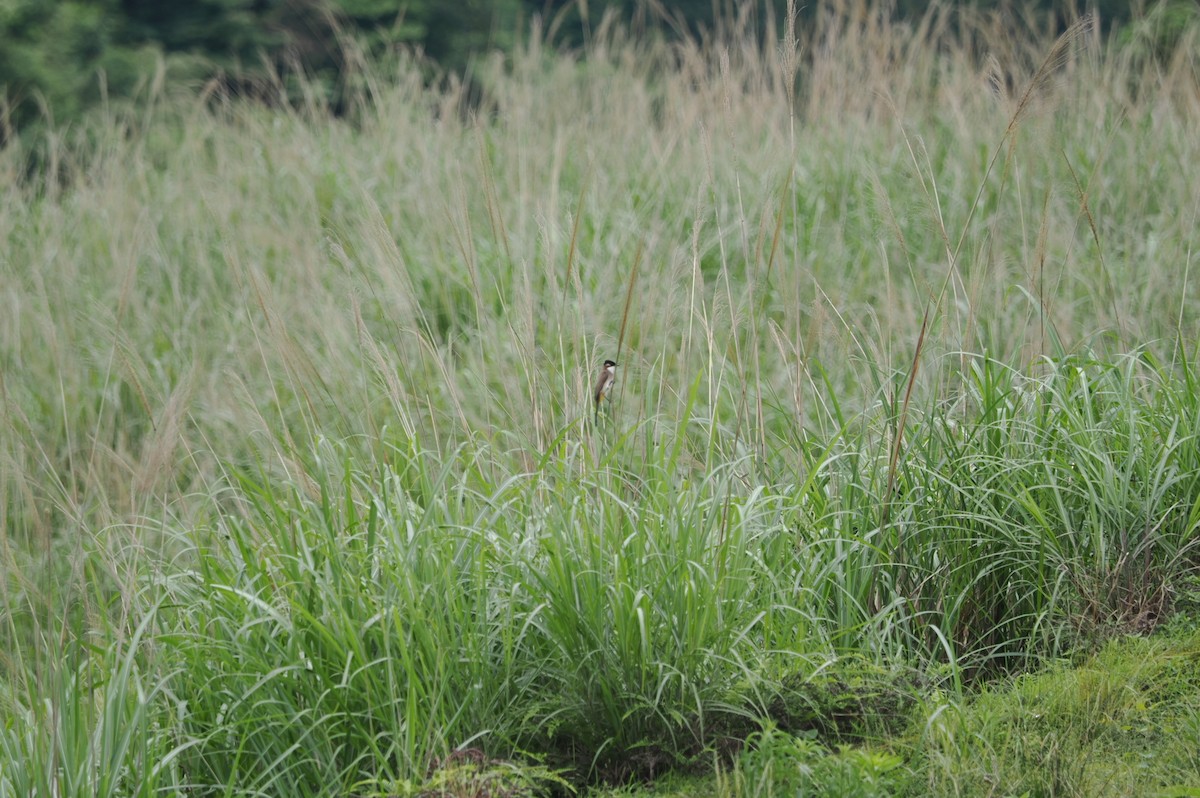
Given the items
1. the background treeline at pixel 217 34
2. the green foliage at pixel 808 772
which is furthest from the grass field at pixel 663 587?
the background treeline at pixel 217 34

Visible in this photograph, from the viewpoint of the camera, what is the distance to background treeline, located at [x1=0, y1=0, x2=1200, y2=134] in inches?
536

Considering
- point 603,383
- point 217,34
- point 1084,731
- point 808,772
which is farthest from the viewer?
point 217,34

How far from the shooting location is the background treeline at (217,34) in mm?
13625

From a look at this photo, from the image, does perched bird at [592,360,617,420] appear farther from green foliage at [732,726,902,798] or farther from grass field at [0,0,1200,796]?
green foliage at [732,726,902,798]

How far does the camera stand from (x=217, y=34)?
16.8m

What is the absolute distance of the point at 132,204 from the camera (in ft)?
20.1

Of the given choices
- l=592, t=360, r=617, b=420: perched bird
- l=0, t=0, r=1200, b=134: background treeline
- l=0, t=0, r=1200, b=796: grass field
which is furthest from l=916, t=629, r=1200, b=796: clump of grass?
l=0, t=0, r=1200, b=134: background treeline

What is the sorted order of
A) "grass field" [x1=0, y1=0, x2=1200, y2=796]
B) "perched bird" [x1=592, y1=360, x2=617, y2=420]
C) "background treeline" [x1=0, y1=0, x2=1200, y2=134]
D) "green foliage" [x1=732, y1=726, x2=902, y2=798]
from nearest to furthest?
"green foliage" [x1=732, y1=726, x2=902, y2=798]
"grass field" [x1=0, y1=0, x2=1200, y2=796]
"perched bird" [x1=592, y1=360, x2=617, y2=420]
"background treeline" [x1=0, y1=0, x2=1200, y2=134]

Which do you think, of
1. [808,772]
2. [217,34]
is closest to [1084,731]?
[808,772]

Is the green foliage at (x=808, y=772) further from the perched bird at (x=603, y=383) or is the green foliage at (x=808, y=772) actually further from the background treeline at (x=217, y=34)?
the background treeline at (x=217, y=34)

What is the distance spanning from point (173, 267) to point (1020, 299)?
407 cm

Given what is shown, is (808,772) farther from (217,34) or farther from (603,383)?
(217,34)

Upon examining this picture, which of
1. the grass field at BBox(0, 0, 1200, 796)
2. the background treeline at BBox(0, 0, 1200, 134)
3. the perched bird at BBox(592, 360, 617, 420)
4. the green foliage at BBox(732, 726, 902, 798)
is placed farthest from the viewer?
the background treeline at BBox(0, 0, 1200, 134)


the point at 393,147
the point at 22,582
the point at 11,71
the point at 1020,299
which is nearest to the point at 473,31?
the point at 11,71
